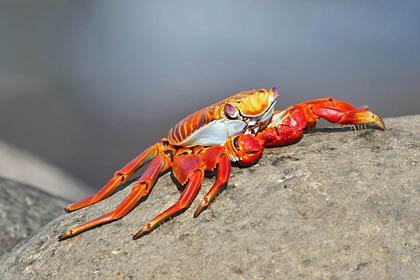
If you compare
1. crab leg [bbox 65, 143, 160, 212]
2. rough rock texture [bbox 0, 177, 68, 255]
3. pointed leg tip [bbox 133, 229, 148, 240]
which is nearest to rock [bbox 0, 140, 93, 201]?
rough rock texture [bbox 0, 177, 68, 255]

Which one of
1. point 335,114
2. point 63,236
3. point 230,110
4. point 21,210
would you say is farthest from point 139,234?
point 21,210

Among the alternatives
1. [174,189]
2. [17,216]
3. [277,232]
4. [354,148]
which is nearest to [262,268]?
[277,232]

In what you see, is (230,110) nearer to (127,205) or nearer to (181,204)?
(181,204)

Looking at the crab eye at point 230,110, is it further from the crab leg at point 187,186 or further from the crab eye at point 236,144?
the crab leg at point 187,186

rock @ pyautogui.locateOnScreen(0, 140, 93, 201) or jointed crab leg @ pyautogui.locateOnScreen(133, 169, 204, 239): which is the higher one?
jointed crab leg @ pyautogui.locateOnScreen(133, 169, 204, 239)

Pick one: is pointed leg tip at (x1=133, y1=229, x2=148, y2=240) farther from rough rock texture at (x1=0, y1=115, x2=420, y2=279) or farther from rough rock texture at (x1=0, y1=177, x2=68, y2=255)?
rough rock texture at (x1=0, y1=177, x2=68, y2=255)

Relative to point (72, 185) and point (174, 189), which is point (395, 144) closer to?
point (174, 189)

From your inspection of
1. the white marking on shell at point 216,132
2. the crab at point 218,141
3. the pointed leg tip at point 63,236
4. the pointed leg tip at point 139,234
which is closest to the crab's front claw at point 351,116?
the crab at point 218,141
